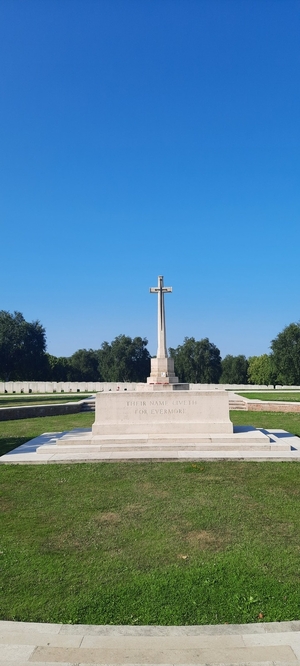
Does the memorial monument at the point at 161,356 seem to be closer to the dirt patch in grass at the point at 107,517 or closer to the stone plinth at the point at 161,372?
the stone plinth at the point at 161,372

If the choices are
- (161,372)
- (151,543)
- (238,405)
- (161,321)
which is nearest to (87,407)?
(161,372)

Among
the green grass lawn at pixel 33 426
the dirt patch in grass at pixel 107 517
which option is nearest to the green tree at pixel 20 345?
the green grass lawn at pixel 33 426

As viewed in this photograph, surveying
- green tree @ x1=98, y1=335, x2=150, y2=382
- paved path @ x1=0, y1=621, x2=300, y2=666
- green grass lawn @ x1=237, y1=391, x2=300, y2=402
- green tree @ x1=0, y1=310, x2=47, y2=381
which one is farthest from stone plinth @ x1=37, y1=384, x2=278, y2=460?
green tree @ x1=98, y1=335, x2=150, y2=382

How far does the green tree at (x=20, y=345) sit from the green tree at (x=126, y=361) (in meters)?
16.2

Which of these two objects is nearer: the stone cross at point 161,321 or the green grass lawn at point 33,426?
the green grass lawn at point 33,426

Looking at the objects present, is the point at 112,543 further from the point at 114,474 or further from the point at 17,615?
the point at 114,474

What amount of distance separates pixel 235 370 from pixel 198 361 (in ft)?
51.9

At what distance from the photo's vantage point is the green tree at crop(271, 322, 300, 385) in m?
48.1

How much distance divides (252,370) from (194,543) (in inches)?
2852

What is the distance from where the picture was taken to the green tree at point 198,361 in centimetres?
6606

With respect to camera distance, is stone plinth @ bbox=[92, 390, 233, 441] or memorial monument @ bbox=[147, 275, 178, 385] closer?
stone plinth @ bbox=[92, 390, 233, 441]

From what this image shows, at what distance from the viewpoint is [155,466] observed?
30.5 ft

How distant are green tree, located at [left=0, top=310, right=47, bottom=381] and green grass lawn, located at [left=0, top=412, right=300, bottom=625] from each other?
38964mm

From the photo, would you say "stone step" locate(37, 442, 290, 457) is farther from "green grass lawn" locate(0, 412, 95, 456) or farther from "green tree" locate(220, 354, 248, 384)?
"green tree" locate(220, 354, 248, 384)
